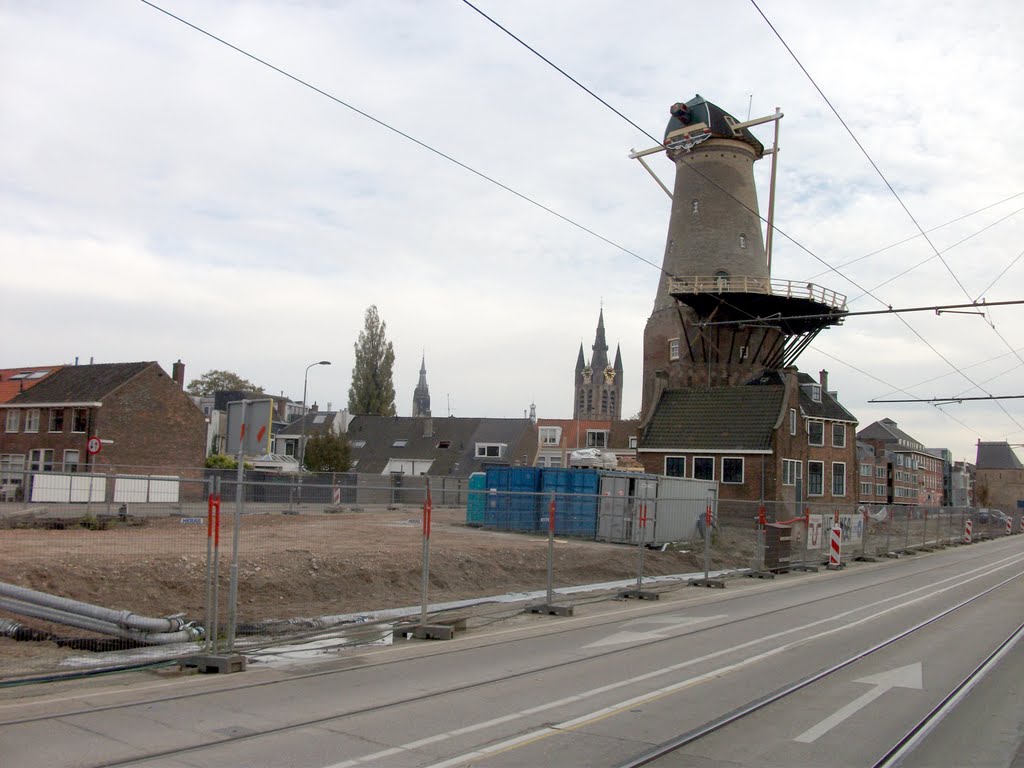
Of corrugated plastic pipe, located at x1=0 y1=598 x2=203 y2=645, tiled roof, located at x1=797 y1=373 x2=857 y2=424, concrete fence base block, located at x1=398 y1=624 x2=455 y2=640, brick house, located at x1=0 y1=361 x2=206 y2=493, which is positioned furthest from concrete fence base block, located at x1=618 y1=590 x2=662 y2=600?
brick house, located at x1=0 y1=361 x2=206 y2=493

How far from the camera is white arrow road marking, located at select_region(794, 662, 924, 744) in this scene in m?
7.88

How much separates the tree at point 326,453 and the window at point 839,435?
3284cm

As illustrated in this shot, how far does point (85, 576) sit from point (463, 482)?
40.6 m

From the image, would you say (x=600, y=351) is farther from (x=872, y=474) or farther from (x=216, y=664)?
(x=216, y=664)

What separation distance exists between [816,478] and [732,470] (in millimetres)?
8563

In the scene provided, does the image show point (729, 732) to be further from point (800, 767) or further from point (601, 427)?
point (601, 427)

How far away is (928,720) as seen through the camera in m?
8.39

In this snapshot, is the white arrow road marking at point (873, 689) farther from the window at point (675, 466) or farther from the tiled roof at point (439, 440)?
the tiled roof at point (439, 440)

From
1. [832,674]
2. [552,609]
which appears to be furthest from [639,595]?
[832,674]

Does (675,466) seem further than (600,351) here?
No

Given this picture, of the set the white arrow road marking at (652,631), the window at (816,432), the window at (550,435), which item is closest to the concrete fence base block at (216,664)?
the white arrow road marking at (652,631)

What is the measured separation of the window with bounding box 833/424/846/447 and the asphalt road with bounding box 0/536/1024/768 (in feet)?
130

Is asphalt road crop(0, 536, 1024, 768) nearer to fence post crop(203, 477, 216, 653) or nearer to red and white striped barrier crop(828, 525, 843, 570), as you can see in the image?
fence post crop(203, 477, 216, 653)

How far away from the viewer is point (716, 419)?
4703 centimetres
